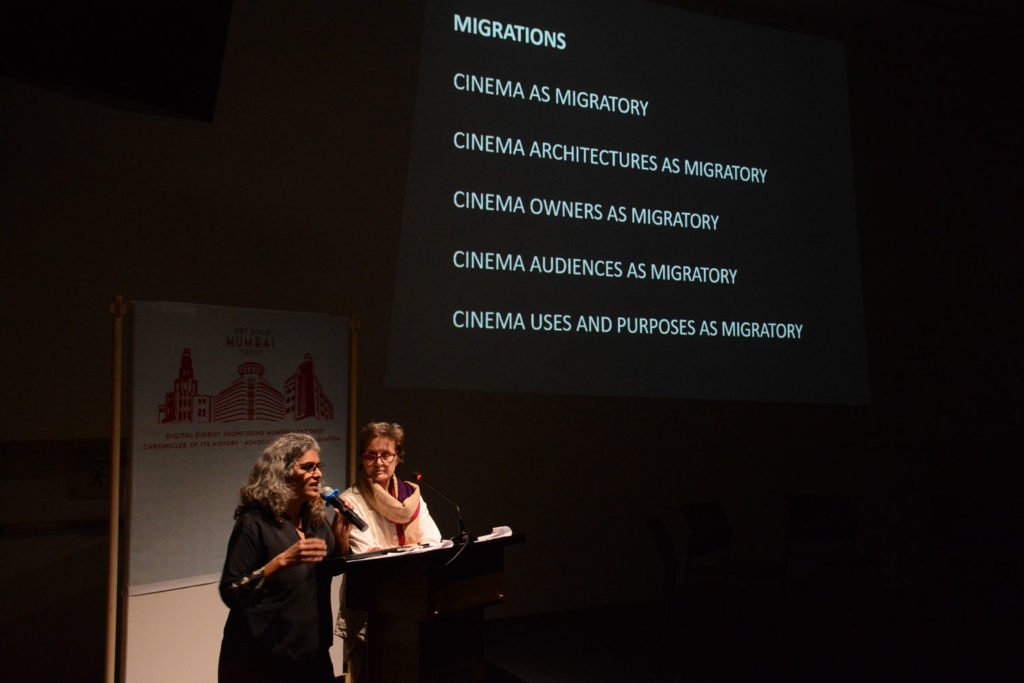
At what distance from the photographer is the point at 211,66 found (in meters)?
3.61

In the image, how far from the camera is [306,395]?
3.55 m

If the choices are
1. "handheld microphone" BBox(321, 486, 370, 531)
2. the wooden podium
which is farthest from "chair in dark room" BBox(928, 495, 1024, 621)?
"handheld microphone" BBox(321, 486, 370, 531)

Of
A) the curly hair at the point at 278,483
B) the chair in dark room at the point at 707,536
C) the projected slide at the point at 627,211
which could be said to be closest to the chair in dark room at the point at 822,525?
the chair in dark room at the point at 707,536

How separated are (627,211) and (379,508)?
2.65 meters

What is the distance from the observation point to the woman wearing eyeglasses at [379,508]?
2.85 metres

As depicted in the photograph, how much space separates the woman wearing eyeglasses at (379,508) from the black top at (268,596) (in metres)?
0.49

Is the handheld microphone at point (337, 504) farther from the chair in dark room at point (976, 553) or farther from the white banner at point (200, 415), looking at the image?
the chair in dark room at point (976, 553)

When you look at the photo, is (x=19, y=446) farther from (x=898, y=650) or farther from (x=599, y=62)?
(x=898, y=650)

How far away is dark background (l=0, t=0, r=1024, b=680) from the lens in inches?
149

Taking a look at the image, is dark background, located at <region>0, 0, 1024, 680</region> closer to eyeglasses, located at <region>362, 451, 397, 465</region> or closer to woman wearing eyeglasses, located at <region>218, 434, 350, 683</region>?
eyeglasses, located at <region>362, 451, 397, 465</region>

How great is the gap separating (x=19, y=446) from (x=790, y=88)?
4.91 meters

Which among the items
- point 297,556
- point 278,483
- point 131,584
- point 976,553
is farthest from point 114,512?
point 976,553

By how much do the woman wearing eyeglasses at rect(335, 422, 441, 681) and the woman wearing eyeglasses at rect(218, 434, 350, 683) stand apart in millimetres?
469

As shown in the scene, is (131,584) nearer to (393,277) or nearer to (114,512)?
(114,512)
